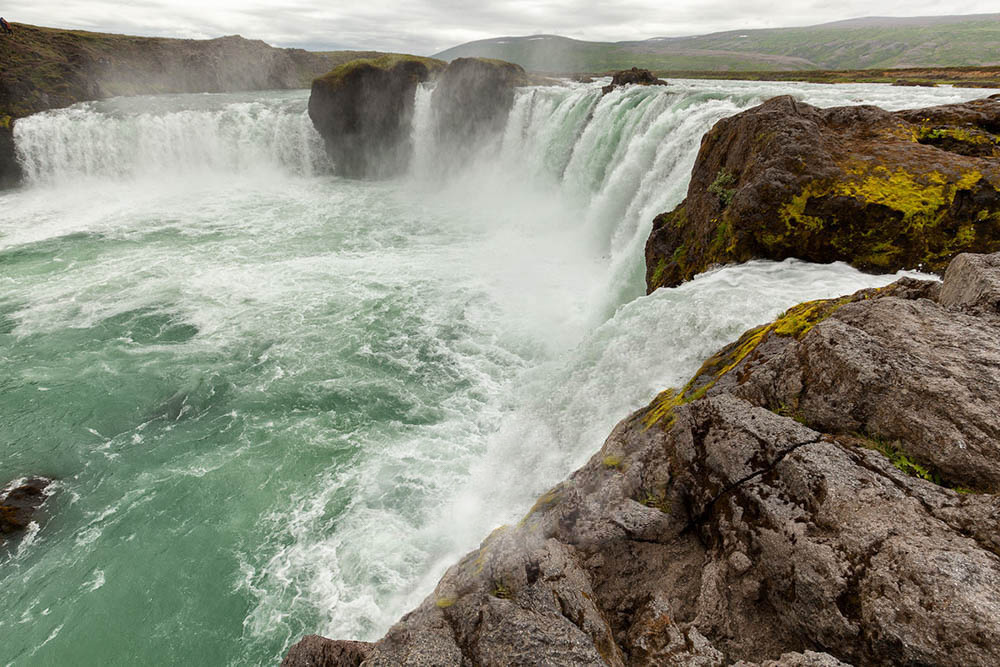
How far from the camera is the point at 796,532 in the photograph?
13.6 ft

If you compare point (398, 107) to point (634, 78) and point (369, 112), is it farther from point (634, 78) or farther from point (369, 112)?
point (634, 78)

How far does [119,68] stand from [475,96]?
7320cm

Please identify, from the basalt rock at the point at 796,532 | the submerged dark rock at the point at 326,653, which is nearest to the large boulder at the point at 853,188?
the basalt rock at the point at 796,532

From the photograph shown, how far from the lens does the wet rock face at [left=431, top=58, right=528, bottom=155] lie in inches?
1550

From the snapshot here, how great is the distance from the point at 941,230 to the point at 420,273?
19.9 m

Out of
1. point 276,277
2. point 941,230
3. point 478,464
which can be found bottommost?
point 478,464

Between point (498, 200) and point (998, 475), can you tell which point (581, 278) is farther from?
point (998, 475)

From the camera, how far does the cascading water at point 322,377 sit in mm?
9672

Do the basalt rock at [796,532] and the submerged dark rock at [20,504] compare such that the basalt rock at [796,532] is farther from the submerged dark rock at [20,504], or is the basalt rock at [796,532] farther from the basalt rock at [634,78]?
the basalt rock at [634,78]

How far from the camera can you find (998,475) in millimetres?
3768

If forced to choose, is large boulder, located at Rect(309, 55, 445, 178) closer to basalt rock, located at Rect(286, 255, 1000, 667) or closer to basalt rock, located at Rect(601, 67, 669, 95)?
basalt rock, located at Rect(601, 67, 669, 95)

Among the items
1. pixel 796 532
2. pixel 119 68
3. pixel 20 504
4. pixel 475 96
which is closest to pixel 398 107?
pixel 475 96

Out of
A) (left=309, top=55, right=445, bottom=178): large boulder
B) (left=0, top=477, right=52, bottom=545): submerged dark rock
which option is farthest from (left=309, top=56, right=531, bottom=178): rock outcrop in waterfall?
(left=0, top=477, right=52, bottom=545): submerged dark rock

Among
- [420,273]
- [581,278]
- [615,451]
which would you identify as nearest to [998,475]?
[615,451]
